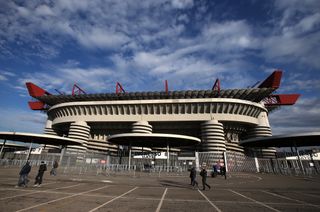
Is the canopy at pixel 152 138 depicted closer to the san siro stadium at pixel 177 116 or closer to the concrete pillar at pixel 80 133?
the san siro stadium at pixel 177 116

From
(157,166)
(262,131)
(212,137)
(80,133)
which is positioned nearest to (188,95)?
(212,137)

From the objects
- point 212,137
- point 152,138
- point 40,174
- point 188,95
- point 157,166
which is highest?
point 188,95

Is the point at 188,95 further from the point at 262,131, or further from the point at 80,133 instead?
the point at 80,133

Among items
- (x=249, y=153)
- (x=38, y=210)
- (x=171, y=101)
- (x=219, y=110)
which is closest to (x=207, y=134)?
(x=219, y=110)

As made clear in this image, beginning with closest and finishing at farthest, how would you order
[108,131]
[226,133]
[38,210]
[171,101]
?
[38,210] → [171,101] → [226,133] → [108,131]

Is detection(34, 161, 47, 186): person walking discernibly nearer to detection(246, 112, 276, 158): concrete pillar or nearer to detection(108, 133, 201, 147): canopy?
detection(108, 133, 201, 147): canopy

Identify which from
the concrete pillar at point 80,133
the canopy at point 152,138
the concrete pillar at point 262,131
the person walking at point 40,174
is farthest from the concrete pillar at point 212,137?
the person walking at point 40,174

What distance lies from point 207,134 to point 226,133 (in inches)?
330

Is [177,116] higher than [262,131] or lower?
higher

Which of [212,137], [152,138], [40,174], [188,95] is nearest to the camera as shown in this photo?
[40,174]

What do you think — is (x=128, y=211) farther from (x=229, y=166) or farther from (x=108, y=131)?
(x=108, y=131)

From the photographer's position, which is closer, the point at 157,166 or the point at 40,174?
the point at 40,174

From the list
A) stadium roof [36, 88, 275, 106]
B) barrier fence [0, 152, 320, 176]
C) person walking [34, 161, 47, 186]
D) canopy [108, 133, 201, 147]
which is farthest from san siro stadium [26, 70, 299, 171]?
person walking [34, 161, 47, 186]

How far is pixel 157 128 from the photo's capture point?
4497cm
